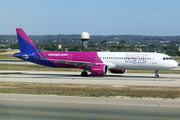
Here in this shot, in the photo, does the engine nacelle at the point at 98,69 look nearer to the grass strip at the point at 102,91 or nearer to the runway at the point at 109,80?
the runway at the point at 109,80

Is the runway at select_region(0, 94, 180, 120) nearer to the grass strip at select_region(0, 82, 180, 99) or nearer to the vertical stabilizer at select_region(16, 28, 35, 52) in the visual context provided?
the grass strip at select_region(0, 82, 180, 99)

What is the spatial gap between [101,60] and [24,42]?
44.5 ft

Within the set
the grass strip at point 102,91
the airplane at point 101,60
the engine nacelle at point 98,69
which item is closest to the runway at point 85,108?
the grass strip at point 102,91

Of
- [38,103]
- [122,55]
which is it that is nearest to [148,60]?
[122,55]

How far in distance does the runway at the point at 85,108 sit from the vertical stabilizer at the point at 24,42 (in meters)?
22.2

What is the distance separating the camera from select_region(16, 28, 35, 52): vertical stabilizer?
137 feet

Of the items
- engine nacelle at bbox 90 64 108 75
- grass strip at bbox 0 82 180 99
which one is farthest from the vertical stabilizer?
grass strip at bbox 0 82 180 99

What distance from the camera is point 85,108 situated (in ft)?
52.9

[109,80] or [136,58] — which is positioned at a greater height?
[136,58]

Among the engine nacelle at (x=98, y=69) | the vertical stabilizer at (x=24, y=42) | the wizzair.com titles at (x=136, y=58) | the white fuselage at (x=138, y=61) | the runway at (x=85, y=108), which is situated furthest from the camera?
the vertical stabilizer at (x=24, y=42)

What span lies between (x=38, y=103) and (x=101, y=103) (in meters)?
4.42

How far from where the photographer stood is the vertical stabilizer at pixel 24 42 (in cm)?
4181

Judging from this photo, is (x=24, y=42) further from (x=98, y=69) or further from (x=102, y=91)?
(x=102, y=91)

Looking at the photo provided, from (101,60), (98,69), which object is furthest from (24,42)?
(98,69)
